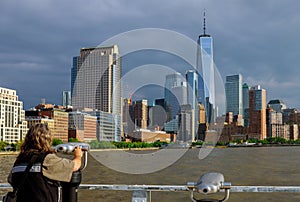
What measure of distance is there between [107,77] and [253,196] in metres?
18.8

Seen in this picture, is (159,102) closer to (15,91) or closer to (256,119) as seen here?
(15,91)

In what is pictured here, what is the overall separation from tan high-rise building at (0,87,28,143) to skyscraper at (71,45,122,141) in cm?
12159

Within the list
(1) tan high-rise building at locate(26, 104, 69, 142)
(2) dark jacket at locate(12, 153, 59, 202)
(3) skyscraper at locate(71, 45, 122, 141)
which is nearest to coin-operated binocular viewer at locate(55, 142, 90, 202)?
(2) dark jacket at locate(12, 153, 59, 202)

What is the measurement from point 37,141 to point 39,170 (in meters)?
0.24

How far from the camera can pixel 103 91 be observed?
825 cm

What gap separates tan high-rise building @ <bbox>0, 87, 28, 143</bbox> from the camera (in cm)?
12675

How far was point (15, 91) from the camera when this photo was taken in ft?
468

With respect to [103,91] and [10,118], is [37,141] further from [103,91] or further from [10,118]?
[10,118]

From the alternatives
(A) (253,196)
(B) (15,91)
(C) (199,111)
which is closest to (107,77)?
(C) (199,111)

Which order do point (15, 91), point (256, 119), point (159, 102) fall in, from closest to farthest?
point (159, 102) < point (15, 91) < point (256, 119)

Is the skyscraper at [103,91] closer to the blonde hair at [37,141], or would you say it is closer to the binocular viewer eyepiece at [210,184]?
the blonde hair at [37,141]

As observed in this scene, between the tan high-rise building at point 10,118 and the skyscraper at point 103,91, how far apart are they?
122m

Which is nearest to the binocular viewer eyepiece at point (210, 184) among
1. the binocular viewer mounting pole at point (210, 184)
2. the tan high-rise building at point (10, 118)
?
the binocular viewer mounting pole at point (210, 184)

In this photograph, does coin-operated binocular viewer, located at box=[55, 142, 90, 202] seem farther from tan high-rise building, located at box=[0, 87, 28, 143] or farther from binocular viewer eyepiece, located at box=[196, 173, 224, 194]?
tan high-rise building, located at box=[0, 87, 28, 143]
